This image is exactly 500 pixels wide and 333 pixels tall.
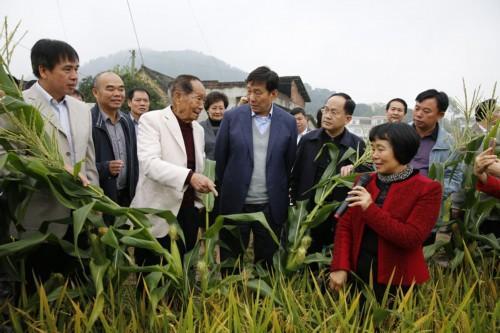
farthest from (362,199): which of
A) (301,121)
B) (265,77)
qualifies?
(301,121)

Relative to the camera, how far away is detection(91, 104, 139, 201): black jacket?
268 centimetres

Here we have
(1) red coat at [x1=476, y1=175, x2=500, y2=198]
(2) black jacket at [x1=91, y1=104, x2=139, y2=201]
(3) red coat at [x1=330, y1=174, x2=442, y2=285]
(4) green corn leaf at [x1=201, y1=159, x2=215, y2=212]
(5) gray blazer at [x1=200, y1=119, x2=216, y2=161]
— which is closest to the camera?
(3) red coat at [x1=330, y1=174, x2=442, y2=285]

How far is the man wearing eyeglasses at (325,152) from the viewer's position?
111 inches

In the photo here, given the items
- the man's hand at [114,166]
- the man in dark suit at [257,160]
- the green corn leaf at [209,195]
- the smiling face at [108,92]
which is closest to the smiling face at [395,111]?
the man in dark suit at [257,160]

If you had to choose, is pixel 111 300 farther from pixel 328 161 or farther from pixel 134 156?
pixel 328 161

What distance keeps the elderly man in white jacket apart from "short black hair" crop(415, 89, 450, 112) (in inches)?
65.2

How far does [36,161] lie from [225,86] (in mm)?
19002

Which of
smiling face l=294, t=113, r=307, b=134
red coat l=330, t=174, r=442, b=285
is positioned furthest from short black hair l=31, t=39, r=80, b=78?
smiling face l=294, t=113, r=307, b=134

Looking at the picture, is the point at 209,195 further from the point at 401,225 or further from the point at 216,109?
the point at 216,109

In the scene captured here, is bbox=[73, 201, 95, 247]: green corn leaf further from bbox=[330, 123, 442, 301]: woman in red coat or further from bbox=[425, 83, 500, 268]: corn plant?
bbox=[425, 83, 500, 268]: corn plant

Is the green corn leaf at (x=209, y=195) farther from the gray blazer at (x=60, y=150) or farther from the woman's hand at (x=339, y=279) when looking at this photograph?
the woman's hand at (x=339, y=279)

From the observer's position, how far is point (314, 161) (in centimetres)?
287

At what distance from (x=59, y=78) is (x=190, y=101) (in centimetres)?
73

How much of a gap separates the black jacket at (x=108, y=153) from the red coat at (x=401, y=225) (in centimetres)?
168
